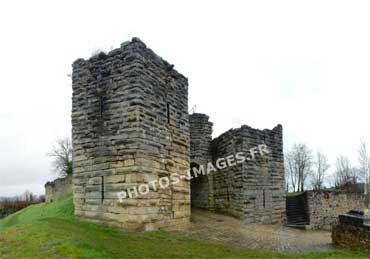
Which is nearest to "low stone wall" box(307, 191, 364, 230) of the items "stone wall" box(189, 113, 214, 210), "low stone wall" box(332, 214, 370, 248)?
"stone wall" box(189, 113, 214, 210)

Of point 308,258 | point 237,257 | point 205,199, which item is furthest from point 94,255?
point 205,199

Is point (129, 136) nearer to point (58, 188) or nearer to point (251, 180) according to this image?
point (251, 180)

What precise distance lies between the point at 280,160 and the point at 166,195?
29.9 feet

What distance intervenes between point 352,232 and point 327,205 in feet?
31.1

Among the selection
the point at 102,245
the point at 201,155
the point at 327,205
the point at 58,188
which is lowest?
the point at 327,205

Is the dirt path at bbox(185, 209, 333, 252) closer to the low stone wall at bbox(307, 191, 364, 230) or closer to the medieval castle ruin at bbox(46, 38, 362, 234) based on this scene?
the medieval castle ruin at bbox(46, 38, 362, 234)

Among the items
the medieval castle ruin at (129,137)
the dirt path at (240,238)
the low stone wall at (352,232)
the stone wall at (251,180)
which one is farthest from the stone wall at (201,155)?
the low stone wall at (352,232)

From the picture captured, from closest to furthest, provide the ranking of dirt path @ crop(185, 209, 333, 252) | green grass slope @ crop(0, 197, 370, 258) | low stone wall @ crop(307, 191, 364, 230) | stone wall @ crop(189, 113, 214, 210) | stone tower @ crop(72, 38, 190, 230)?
green grass slope @ crop(0, 197, 370, 258), stone tower @ crop(72, 38, 190, 230), dirt path @ crop(185, 209, 333, 252), stone wall @ crop(189, 113, 214, 210), low stone wall @ crop(307, 191, 364, 230)

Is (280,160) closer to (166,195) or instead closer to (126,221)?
(166,195)

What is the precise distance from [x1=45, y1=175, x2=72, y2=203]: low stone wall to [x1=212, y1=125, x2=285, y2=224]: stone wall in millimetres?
10106

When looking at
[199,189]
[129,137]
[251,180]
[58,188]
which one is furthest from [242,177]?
[58,188]

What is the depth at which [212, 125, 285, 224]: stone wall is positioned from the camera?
587 inches

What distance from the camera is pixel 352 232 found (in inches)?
391

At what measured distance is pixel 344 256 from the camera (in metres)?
8.44
